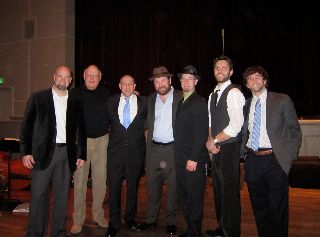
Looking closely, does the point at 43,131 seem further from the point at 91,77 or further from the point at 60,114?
the point at 91,77

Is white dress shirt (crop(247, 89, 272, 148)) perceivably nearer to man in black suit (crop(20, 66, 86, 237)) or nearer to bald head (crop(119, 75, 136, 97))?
bald head (crop(119, 75, 136, 97))

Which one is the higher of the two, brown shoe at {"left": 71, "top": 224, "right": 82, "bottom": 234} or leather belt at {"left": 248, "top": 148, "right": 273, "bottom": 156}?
leather belt at {"left": 248, "top": 148, "right": 273, "bottom": 156}

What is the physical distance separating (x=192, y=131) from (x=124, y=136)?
2.29ft

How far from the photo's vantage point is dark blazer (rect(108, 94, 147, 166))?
121 inches

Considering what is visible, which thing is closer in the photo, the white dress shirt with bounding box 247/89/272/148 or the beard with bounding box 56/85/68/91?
the white dress shirt with bounding box 247/89/272/148

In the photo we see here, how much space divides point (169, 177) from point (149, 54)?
184 inches

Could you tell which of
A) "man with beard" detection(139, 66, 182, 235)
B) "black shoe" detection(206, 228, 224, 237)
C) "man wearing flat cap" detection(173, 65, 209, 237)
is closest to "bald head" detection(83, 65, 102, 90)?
"man with beard" detection(139, 66, 182, 235)

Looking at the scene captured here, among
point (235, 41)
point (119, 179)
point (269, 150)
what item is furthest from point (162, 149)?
point (235, 41)

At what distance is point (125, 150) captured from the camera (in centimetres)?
308

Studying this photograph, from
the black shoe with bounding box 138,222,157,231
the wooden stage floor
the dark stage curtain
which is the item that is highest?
the dark stage curtain

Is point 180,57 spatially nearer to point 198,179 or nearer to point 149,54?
point 149,54

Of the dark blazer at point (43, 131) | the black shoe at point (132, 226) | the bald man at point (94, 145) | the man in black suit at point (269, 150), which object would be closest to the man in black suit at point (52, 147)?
the dark blazer at point (43, 131)

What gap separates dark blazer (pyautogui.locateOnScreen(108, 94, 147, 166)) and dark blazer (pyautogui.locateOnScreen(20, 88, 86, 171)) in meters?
0.40

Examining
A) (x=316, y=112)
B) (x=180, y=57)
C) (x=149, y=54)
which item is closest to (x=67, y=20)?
(x=149, y=54)
